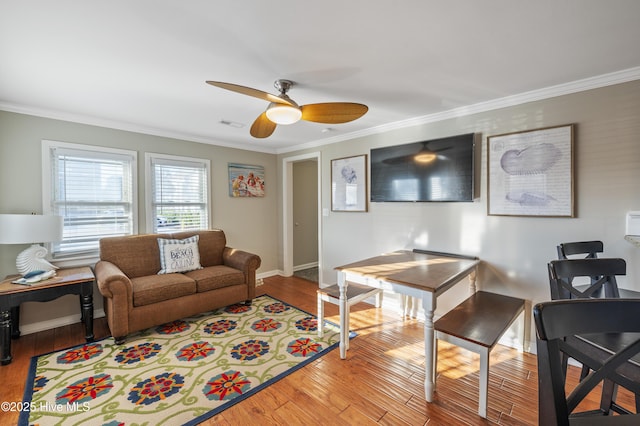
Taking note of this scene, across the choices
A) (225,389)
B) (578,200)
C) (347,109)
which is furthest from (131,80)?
(578,200)

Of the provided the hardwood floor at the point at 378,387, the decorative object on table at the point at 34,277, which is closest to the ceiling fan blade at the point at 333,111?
the hardwood floor at the point at 378,387

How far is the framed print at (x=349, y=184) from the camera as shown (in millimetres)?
3797

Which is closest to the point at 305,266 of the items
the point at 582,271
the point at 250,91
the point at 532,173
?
the point at 532,173

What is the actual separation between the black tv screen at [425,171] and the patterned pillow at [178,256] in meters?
2.48

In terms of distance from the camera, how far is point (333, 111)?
2.10 meters

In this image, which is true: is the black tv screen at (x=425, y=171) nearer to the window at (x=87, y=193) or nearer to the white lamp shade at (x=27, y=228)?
A: the window at (x=87, y=193)

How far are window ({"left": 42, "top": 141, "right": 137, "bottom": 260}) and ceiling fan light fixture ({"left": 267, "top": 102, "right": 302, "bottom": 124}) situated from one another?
99.4 inches

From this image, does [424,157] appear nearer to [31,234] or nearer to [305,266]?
[305,266]

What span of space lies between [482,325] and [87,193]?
425 centimetres

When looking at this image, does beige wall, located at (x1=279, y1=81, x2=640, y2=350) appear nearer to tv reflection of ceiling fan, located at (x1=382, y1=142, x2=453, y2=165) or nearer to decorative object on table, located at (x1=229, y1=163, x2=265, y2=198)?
tv reflection of ceiling fan, located at (x1=382, y1=142, x2=453, y2=165)

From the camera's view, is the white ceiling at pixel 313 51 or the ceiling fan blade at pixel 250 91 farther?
the ceiling fan blade at pixel 250 91

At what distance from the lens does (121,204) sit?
11.4 feet

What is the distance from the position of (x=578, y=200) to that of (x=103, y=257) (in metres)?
4.81

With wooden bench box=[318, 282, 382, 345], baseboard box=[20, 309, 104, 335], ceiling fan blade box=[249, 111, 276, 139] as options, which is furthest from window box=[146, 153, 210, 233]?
wooden bench box=[318, 282, 382, 345]
